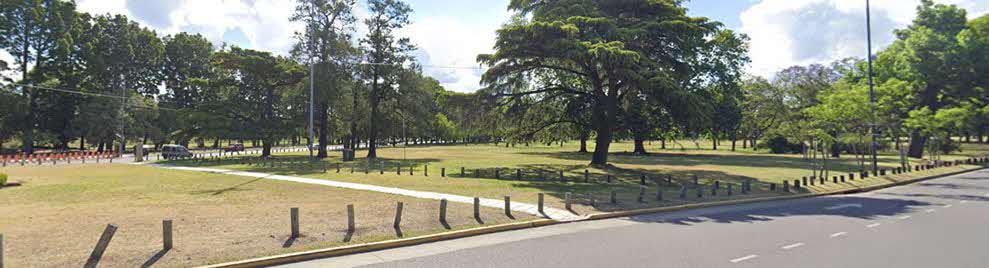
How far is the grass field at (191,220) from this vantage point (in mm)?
8961

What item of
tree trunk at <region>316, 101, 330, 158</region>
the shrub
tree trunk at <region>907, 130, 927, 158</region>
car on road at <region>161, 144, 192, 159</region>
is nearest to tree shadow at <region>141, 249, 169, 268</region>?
tree trunk at <region>316, 101, 330, 158</region>

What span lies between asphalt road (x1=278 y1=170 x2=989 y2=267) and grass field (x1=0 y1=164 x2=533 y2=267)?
1583mm

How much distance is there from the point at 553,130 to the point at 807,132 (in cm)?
1424

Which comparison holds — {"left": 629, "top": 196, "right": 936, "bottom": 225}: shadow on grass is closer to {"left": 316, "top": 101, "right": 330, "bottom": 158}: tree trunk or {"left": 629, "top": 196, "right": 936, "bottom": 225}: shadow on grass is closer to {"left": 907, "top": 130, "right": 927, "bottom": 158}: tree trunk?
{"left": 316, "top": 101, "right": 330, "bottom": 158}: tree trunk

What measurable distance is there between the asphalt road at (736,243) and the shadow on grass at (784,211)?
0.03 meters

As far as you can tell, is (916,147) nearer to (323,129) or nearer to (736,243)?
(736,243)

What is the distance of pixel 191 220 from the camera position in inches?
484

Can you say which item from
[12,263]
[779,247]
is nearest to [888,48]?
[779,247]

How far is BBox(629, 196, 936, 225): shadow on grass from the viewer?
44.6 feet

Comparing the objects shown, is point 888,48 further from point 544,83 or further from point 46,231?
point 46,231

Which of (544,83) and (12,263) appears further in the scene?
(544,83)

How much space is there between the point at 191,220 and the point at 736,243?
12574mm

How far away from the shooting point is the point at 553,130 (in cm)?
3244

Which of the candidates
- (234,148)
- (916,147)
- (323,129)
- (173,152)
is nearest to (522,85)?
(323,129)
